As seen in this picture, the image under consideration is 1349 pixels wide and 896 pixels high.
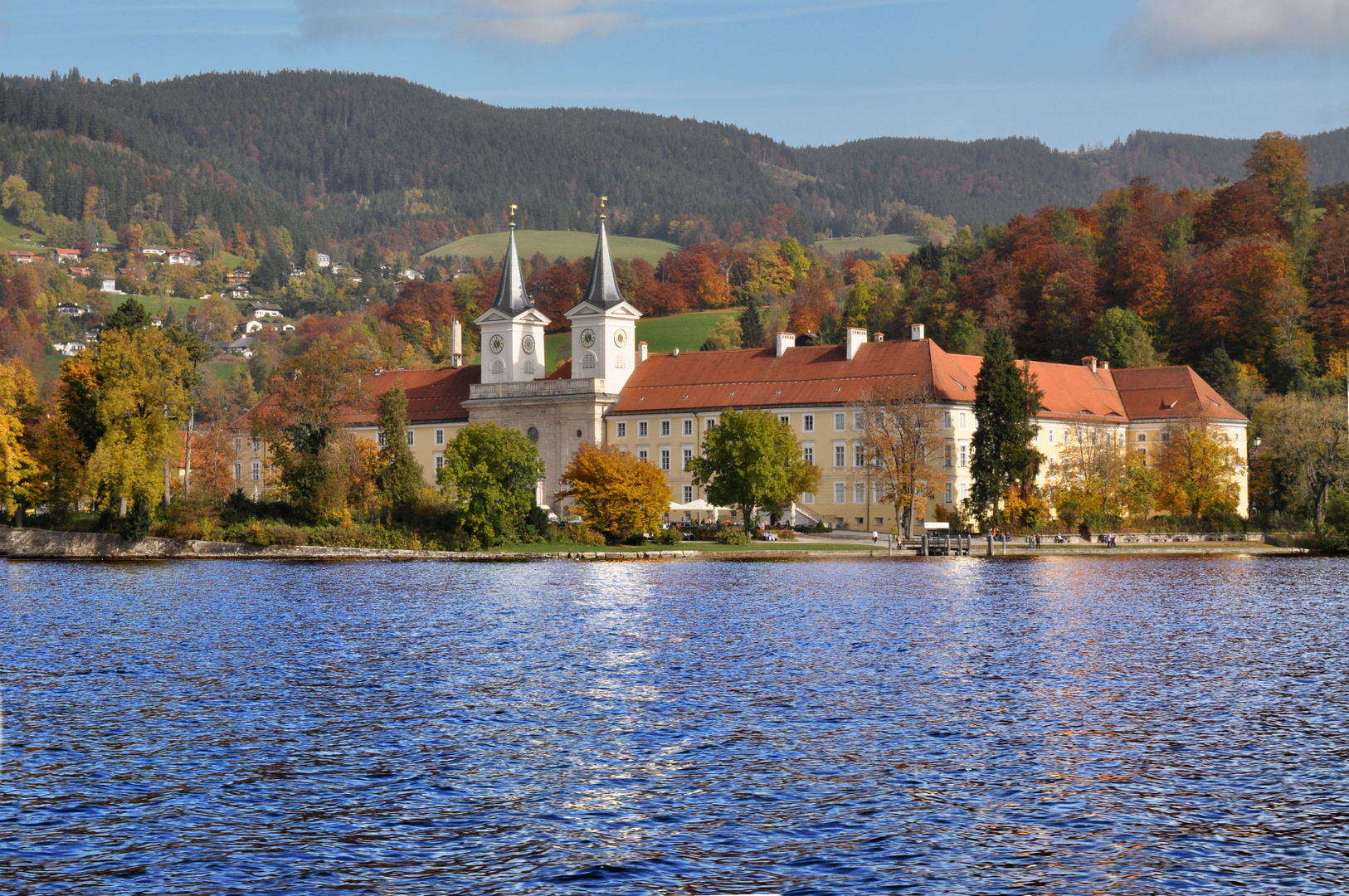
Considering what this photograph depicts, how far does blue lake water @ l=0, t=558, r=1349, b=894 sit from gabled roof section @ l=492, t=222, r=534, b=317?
8194cm

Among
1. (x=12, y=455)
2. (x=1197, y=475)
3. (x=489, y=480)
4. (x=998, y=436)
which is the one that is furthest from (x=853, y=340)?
(x=12, y=455)

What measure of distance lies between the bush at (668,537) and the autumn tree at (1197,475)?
33392 millimetres

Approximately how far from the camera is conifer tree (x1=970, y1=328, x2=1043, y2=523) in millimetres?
91812

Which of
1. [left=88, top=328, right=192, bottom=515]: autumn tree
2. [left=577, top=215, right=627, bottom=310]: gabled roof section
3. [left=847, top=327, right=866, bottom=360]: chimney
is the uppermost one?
[left=577, top=215, right=627, bottom=310]: gabled roof section

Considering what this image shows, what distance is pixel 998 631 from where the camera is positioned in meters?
45.4

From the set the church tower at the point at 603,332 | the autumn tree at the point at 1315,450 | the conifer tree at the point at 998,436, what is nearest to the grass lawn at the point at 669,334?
the church tower at the point at 603,332

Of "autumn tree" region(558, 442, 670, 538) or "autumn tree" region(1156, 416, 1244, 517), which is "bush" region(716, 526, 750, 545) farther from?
"autumn tree" region(1156, 416, 1244, 517)

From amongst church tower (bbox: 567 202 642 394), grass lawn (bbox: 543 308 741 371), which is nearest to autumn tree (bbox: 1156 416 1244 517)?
church tower (bbox: 567 202 642 394)

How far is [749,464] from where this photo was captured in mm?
91875

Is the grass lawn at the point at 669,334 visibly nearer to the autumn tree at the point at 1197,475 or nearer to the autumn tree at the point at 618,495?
the autumn tree at the point at 618,495

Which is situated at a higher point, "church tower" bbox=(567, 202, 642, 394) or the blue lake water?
"church tower" bbox=(567, 202, 642, 394)

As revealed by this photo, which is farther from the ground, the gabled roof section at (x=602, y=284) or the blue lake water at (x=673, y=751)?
the gabled roof section at (x=602, y=284)

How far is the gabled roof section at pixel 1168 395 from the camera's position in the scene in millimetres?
112750

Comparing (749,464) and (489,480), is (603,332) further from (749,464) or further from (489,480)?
(489,480)
